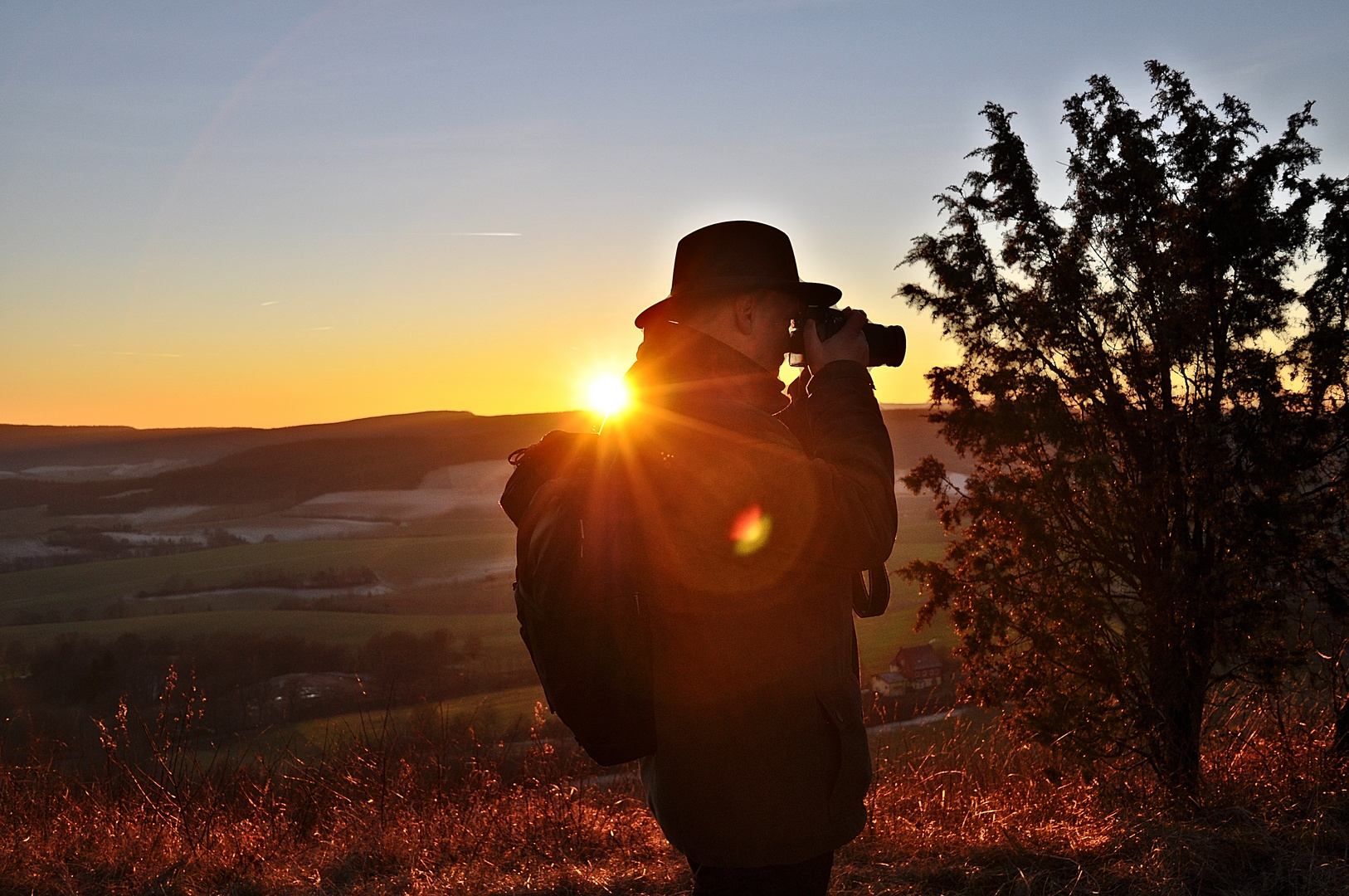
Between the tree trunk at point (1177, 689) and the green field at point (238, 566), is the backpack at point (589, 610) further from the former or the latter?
the green field at point (238, 566)

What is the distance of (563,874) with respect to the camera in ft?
12.0

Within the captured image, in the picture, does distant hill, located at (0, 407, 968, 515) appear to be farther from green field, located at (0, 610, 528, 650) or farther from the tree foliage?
the tree foliage

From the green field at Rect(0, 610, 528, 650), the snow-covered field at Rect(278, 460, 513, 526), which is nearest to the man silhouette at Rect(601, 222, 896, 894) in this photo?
the green field at Rect(0, 610, 528, 650)

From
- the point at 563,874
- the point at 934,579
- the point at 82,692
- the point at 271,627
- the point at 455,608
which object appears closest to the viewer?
the point at 563,874

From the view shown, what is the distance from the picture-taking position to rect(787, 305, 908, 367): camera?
6.30ft

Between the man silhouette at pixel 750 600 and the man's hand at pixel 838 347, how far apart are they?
0.26ft

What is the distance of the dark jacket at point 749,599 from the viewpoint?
5.14 feet

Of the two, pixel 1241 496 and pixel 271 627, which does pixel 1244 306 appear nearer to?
pixel 1241 496

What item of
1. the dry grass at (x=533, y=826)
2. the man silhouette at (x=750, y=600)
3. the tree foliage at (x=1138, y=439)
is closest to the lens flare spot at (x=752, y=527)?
the man silhouette at (x=750, y=600)

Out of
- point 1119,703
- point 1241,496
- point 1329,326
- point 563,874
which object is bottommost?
point 1119,703

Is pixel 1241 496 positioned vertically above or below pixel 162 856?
above

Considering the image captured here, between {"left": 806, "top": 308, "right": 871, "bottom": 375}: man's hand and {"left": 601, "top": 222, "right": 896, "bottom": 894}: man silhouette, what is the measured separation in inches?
3.1

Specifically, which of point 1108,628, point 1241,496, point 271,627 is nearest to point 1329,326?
point 1241,496

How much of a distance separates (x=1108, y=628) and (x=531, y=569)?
7.09m
